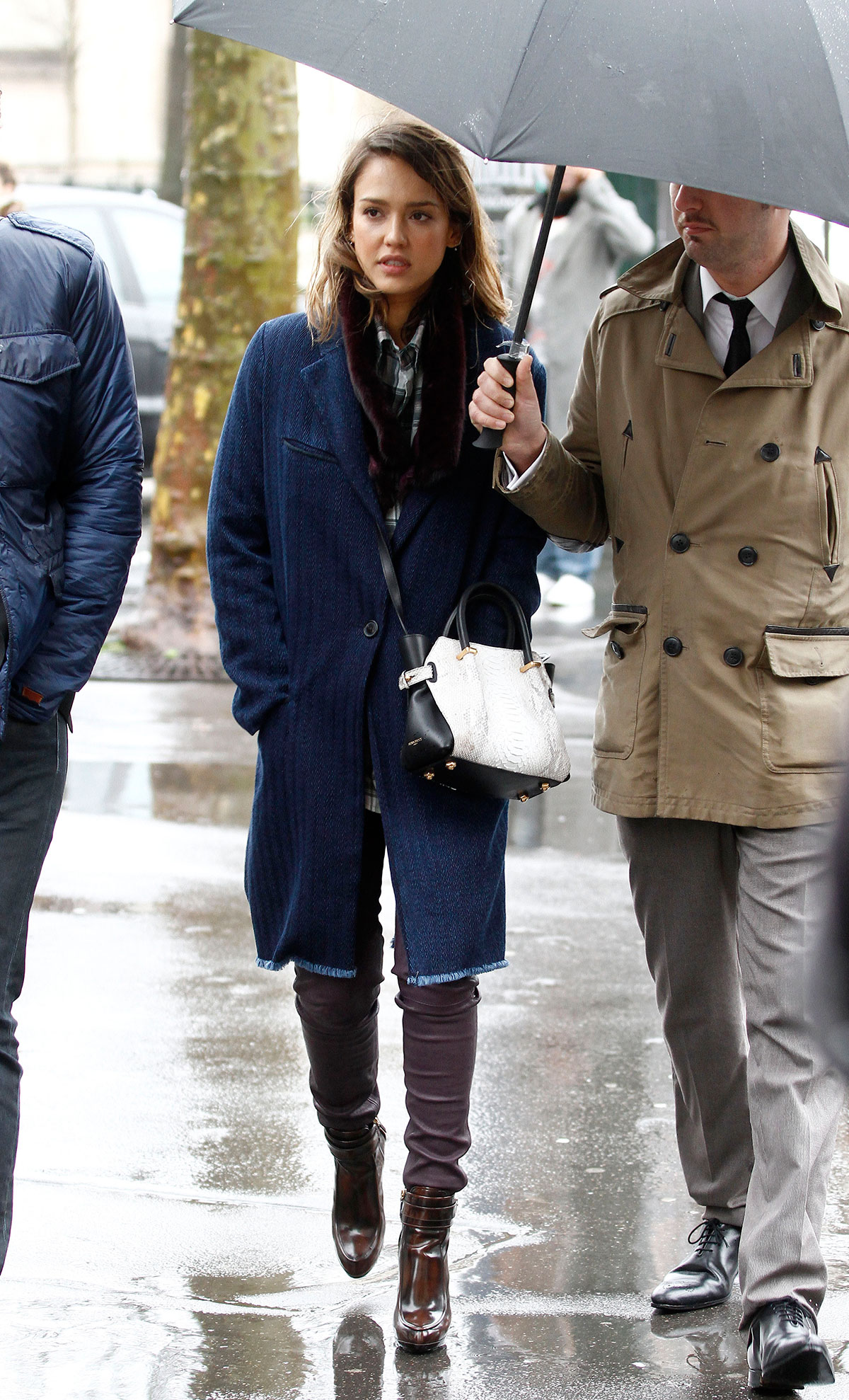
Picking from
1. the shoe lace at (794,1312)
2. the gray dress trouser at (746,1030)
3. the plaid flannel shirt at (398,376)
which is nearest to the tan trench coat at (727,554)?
the gray dress trouser at (746,1030)

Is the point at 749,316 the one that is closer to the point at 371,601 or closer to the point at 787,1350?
the point at 371,601

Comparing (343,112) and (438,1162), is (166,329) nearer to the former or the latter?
(438,1162)

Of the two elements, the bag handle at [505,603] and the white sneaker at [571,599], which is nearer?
the bag handle at [505,603]

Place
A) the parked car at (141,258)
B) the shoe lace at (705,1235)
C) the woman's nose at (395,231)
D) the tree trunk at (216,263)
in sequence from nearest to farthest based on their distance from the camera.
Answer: the woman's nose at (395,231) < the shoe lace at (705,1235) < the tree trunk at (216,263) < the parked car at (141,258)

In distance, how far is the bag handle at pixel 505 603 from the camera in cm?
351

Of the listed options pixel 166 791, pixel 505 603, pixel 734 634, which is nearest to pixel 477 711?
pixel 505 603

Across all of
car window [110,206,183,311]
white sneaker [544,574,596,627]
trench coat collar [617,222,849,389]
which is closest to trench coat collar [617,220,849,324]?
trench coat collar [617,222,849,389]

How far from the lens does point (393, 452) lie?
3.54 m

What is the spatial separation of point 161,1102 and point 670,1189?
1.21 metres

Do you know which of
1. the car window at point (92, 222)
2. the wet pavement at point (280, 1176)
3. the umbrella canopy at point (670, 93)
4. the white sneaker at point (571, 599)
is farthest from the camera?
the car window at point (92, 222)

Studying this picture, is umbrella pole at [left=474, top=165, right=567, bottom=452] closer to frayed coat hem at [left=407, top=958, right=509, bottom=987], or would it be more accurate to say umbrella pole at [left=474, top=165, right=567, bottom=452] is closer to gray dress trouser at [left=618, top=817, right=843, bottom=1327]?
gray dress trouser at [left=618, top=817, right=843, bottom=1327]

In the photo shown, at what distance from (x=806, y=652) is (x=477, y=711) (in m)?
0.60

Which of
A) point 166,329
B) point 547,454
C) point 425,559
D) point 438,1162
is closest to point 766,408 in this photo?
point 547,454

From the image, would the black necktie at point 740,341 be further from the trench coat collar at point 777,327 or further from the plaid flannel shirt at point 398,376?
the plaid flannel shirt at point 398,376
